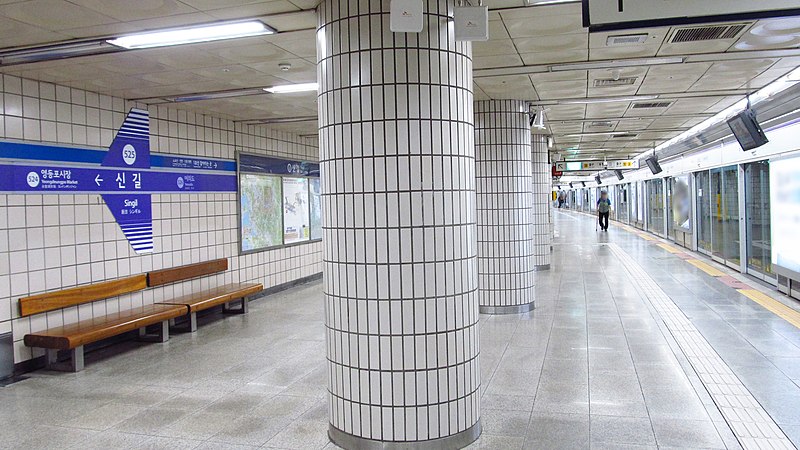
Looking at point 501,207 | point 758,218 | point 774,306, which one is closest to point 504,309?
point 501,207

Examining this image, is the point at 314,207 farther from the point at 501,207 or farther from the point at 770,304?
the point at 770,304

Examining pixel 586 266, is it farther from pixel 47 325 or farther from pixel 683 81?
pixel 47 325

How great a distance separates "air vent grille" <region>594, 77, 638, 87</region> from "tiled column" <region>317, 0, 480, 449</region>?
3.96m

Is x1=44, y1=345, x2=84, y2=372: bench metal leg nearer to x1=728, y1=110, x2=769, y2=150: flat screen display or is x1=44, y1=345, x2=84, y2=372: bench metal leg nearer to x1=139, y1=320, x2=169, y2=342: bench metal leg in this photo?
x1=139, y1=320, x2=169, y2=342: bench metal leg

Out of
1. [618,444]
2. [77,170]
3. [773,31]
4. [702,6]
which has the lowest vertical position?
[618,444]

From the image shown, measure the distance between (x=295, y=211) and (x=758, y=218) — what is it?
338 inches

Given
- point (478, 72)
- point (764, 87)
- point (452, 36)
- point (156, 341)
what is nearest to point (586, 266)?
point (764, 87)

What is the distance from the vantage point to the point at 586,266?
1245 cm

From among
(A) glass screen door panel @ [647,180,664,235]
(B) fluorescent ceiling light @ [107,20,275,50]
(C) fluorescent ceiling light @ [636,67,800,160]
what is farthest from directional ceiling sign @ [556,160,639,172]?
(B) fluorescent ceiling light @ [107,20,275,50]

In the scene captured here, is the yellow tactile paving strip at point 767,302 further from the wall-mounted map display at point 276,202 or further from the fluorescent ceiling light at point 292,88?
the wall-mounted map display at point 276,202

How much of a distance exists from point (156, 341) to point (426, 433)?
4.51 metres

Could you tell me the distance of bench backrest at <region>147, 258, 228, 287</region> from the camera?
7074 millimetres

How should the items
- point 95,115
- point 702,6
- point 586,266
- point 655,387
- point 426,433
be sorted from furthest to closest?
point 586,266 → point 95,115 → point 655,387 → point 426,433 → point 702,6

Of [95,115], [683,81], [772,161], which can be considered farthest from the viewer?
[772,161]
